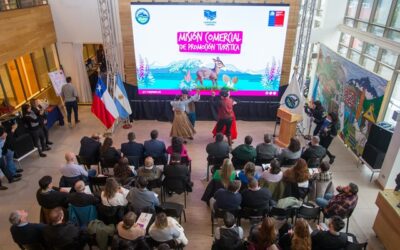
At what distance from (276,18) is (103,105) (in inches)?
196

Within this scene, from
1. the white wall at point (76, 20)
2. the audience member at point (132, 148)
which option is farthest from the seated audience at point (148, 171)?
the white wall at point (76, 20)

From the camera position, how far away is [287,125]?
754cm

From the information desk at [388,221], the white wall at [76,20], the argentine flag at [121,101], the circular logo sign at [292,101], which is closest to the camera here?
the information desk at [388,221]

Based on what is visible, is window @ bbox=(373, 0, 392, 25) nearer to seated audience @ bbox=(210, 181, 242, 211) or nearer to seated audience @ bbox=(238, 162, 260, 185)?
seated audience @ bbox=(238, 162, 260, 185)

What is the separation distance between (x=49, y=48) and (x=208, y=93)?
5.06 m

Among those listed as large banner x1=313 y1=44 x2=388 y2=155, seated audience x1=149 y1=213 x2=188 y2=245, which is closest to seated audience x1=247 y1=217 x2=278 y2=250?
seated audience x1=149 y1=213 x2=188 y2=245

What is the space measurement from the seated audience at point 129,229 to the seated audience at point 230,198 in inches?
47.7

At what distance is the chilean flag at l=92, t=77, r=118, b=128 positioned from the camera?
25.0 ft

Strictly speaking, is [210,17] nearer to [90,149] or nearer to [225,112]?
[225,112]

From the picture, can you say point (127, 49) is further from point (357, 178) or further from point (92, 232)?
point (357, 178)

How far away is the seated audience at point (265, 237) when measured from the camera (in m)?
3.67

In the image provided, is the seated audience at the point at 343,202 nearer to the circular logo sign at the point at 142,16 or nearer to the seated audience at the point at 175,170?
the seated audience at the point at 175,170

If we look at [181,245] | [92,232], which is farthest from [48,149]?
[181,245]

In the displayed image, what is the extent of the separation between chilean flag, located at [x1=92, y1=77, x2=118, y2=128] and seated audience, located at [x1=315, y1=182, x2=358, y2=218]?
544 cm
